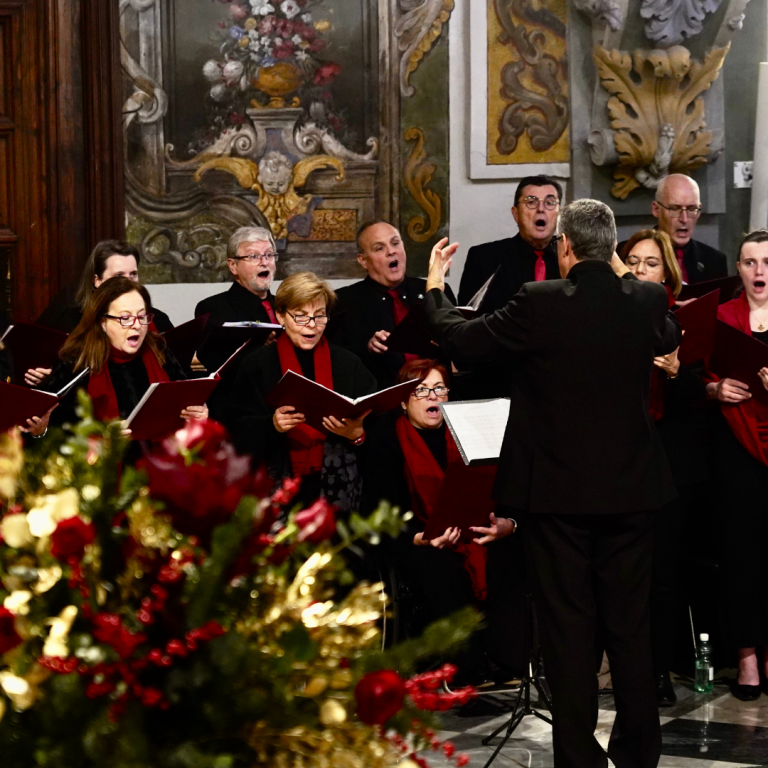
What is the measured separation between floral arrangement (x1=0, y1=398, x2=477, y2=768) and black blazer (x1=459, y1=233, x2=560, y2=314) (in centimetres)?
422

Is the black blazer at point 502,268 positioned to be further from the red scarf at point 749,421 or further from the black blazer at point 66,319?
the black blazer at point 66,319

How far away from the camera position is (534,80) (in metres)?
6.46

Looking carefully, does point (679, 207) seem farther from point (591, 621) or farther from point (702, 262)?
point (591, 621)

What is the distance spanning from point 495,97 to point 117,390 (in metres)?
3.04

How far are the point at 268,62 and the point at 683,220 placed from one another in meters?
2.38

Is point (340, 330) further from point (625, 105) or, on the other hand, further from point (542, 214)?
point (625, 105)

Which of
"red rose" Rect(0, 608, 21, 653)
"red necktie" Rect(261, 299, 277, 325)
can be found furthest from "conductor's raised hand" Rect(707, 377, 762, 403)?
"red rose" Rect(0, 608, 21, 653)

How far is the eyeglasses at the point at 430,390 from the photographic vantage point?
4.60 meters

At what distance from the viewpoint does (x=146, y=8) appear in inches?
252

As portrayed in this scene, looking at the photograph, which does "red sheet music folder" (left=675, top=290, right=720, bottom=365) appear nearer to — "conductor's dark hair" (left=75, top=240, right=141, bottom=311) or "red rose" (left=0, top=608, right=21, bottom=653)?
"conductor's dark hair" (left=75, top=240, right=141, bottom=311)

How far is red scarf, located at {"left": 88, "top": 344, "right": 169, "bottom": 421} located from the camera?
13.8ft

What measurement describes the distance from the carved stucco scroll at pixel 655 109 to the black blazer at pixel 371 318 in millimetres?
1506

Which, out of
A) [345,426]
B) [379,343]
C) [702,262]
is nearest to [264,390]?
[345,426]

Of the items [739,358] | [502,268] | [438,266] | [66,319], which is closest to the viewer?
[438,266]
